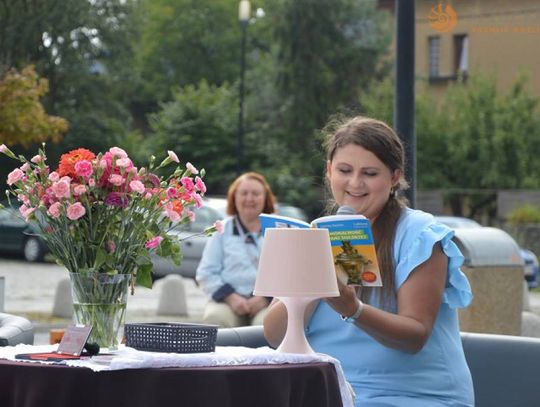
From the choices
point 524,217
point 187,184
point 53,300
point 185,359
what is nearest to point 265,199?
point 187,184

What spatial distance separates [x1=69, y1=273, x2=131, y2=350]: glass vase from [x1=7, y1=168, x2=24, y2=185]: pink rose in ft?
1.26

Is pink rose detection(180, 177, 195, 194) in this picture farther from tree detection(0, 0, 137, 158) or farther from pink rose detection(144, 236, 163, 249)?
tree detection(0, 0, 137, 158)

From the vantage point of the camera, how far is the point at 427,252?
16.0 feet

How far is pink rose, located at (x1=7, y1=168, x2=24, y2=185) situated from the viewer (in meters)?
4.63

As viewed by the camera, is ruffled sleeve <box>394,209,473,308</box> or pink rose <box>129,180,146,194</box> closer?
pink rose <box>129,180,146,194</box>

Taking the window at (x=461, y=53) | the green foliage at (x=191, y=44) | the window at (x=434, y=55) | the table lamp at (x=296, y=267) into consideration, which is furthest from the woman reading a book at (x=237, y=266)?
the green foliage at (x=191, y=44)

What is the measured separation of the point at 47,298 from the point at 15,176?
1739cm

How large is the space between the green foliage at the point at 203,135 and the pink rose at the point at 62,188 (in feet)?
129

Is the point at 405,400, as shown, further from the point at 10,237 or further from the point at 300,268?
the point at 10,237

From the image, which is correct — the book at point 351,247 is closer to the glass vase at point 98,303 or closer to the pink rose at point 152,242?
the pink rose at point 152,242

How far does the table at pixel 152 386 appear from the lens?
13.5 feet

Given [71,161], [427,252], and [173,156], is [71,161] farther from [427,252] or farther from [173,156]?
[427,252]

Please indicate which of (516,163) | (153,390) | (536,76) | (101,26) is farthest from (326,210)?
(536,76)

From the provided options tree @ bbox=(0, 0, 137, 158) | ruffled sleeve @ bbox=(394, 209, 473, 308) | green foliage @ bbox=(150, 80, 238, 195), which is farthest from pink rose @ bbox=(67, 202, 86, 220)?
green foliage @ bbox=(150, 80, 238, 195)
